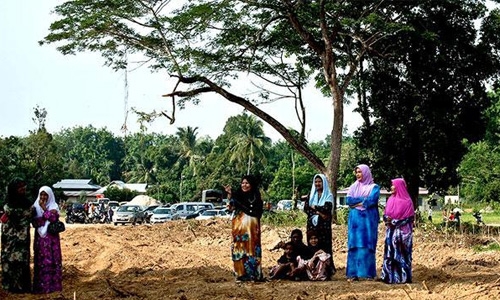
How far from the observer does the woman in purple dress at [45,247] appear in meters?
9.73

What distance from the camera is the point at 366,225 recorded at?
33.3ft

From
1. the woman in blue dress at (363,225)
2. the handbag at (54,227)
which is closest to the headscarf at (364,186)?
the woman in blue dress at (363,225)

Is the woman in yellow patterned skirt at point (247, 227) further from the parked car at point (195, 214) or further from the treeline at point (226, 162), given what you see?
the parked car at point (195, 214)

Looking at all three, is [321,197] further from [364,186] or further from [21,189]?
[21,189]

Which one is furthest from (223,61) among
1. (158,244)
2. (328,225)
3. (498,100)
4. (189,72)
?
(498,100)

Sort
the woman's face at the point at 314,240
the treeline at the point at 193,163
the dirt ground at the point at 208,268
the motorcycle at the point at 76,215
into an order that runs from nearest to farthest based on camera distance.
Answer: the dirt ground at the point at 208,268
the woman's face at the point at 314,240
the motorcycle at the point at 76,215
the treeline at the point at 193,163

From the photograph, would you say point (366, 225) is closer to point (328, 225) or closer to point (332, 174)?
point (328, 225)

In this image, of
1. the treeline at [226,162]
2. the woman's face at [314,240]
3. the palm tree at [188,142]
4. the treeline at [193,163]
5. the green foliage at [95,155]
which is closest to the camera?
the woman's face at [314,240]

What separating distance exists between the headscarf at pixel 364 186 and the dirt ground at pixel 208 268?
46.8 inches

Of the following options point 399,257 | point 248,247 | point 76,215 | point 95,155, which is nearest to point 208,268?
point 248,247

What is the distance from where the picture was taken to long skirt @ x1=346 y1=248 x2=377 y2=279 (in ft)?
33.3

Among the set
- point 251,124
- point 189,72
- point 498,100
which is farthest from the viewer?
point 251,124

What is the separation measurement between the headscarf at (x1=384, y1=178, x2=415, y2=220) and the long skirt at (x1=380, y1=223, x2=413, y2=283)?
15 centimetres

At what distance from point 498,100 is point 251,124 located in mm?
21766
